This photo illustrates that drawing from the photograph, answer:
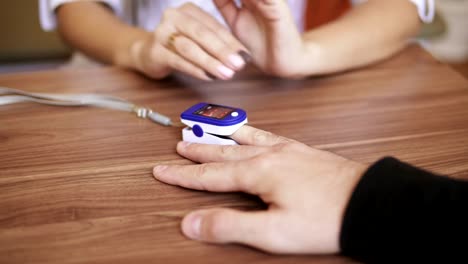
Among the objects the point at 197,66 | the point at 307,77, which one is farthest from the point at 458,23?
the point at 197,66

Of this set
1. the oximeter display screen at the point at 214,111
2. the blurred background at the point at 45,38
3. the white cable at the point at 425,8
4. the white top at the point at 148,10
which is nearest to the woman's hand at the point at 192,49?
the oximeter display screen at the point at 214,111

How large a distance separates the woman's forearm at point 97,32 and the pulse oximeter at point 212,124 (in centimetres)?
32

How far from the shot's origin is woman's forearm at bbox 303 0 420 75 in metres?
0.85

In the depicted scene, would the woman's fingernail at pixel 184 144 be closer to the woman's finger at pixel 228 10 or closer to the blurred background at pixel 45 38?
the woman's finger at pixel 228 10

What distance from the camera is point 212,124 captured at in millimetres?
617

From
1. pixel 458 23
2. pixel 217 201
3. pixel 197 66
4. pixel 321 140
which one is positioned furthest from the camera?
pixel 458 23

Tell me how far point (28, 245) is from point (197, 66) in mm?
381

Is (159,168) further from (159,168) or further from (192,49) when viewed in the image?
(192,49)

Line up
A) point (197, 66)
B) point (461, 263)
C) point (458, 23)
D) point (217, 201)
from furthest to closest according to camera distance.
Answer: point (458, 23) < point (197, 66) < point (217, 201) < point (461, 263)

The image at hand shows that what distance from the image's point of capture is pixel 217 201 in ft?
1.79

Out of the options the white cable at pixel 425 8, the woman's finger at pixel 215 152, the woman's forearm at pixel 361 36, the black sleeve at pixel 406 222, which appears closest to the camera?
the black sleeve at pixel 406 222

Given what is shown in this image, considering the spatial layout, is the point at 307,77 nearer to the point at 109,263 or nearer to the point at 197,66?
the point at 197,66

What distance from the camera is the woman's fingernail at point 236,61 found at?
0.74 m

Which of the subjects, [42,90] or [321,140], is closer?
[321,140]
